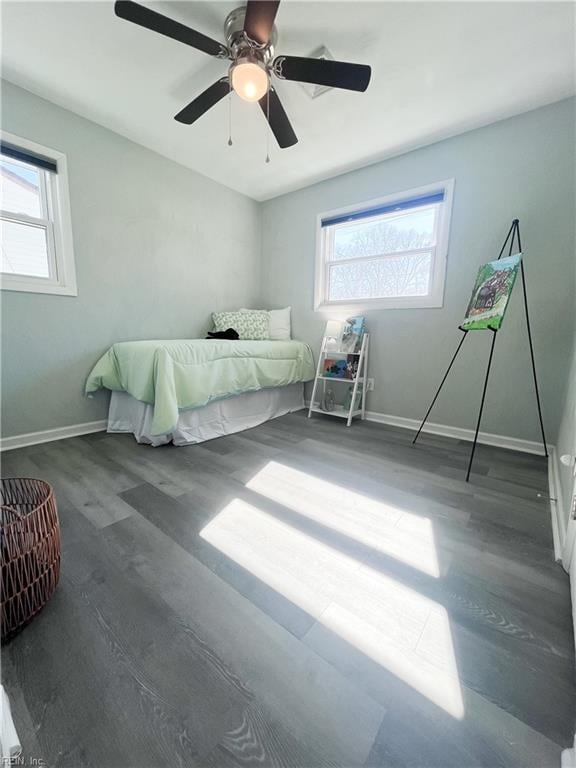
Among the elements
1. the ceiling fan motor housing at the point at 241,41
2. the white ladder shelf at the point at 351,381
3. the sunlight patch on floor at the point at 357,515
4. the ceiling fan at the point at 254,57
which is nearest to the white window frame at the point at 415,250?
the white ladder shelf at the point at 351,381

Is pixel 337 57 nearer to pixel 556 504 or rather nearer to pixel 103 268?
pixel 103 268

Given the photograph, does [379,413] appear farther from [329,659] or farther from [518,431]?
[329,659]

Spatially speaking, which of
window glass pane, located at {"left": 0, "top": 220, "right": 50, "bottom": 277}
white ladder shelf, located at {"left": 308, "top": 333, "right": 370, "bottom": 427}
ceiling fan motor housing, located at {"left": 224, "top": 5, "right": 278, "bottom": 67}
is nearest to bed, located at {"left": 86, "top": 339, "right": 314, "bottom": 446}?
white ladder shelf, located at {"left": 308, "top": 333, "right": 370, "bottom": 427}

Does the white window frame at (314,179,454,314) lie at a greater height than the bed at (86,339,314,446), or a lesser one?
greater

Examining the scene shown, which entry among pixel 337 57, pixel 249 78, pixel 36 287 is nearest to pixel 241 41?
pixel 249 78

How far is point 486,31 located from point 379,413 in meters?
2.53

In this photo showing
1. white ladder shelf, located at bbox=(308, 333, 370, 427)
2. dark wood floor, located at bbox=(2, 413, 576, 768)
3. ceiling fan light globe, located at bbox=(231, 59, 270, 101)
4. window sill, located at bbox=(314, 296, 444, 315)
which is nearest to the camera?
dark wood floor, located at bbox=(2, 413, 576, 768)

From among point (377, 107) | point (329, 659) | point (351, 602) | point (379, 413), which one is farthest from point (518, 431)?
point (377, 107)

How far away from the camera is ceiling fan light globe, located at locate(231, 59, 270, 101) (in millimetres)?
1352

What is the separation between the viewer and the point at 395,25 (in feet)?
4.87

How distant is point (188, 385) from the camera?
212 centimetres

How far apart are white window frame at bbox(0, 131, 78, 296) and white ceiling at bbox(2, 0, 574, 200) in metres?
0.47

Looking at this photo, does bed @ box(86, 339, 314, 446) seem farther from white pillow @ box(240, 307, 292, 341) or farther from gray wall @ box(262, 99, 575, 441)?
gray wall @ box(262, 99, 575, 441)

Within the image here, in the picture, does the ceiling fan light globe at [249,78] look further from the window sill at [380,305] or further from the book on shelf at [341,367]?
the book on shelf at [341,367]
